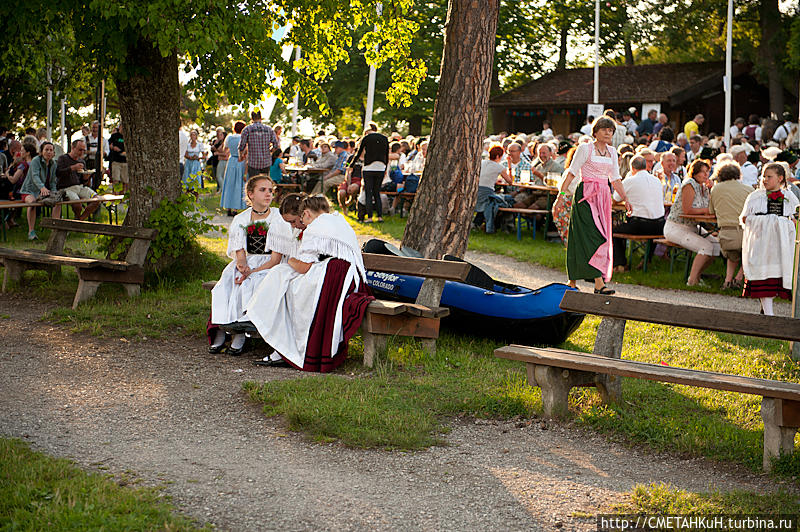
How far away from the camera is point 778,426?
198 inches

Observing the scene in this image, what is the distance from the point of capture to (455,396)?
6.36 metres

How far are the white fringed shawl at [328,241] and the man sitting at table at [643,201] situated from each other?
19.3 feet

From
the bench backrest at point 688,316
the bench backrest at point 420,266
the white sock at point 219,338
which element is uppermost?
the bench backrest at point 420,266

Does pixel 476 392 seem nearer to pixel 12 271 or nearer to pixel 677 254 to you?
pixel 12 271

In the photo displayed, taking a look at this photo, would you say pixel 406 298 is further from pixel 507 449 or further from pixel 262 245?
pixel 507 449

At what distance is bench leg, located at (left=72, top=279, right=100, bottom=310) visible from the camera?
923 centimetres

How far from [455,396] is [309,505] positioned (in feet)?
6.87

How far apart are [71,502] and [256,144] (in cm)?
1282

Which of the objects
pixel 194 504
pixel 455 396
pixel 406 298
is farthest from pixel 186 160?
pixel 194 504

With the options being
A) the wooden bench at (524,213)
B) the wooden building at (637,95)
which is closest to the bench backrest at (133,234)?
the wooden bench at (524,213)

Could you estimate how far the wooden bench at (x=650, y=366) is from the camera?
5027 mm

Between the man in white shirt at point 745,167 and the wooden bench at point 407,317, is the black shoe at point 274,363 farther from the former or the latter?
the man in white shirt at point 745,167

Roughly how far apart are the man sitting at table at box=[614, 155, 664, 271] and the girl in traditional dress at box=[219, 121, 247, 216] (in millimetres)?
7521

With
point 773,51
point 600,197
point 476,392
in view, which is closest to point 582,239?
Result: point 600,197
